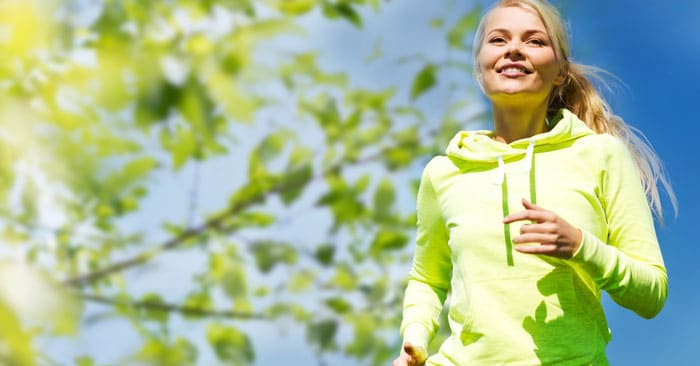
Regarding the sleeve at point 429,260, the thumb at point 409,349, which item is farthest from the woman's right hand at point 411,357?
the sleeve at point 429,260

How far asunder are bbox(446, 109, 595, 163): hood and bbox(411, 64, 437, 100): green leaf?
Result: 21 centimetres

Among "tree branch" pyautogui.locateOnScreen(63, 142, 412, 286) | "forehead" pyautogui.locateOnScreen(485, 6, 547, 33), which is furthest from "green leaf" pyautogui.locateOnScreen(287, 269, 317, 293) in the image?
"forehead" pyautogui.locateOnScreen(485, 6, 547, 33)

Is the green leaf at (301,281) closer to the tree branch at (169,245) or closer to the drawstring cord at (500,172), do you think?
the tree branch at (169,245)

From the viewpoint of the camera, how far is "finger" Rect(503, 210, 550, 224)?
3.04ft

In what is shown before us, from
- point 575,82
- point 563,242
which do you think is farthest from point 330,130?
point 575,82

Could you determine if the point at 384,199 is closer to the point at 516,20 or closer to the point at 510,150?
the point at 510,150

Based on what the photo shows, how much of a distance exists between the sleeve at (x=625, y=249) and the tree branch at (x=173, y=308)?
391 millimetres

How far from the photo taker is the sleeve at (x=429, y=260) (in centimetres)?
119

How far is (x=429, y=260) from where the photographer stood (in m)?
1.22

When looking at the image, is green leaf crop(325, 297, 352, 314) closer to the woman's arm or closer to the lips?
the woman's arm

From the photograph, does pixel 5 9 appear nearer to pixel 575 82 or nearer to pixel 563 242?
pixel 563 242

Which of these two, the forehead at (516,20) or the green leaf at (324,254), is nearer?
the green leaf at (324,254)

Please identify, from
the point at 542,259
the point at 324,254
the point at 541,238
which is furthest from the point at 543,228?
the point at 324,254

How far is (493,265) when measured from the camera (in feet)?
3.55
